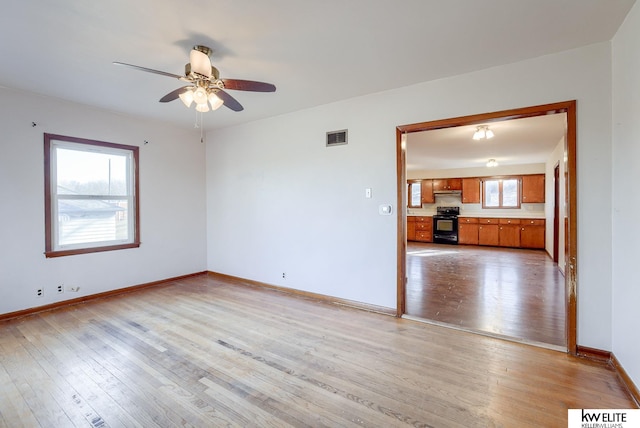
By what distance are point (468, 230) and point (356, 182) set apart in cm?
681

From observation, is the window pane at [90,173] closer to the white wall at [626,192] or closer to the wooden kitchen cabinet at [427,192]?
the white wall at [626,192]

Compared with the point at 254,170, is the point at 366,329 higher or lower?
lower

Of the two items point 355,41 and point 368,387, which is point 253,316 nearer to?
point 368,387

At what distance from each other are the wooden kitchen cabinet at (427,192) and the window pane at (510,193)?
6.78ft

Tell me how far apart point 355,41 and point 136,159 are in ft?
12.3

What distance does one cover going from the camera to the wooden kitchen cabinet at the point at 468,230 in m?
8.80

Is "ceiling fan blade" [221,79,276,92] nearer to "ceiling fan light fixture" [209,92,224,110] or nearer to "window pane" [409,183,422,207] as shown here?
"ceiling fan light fixture" [209,92,224,110]

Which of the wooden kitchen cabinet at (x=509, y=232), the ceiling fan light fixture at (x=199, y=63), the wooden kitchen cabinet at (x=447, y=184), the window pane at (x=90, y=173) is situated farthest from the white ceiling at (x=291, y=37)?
the wooden kitchen cabinet at (x=447, y=184)

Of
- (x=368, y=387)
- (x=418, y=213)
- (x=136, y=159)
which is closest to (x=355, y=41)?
(x=368, y=387)

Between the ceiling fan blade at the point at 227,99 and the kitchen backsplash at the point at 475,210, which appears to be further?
the kitchen backsplash at the point at 475,210

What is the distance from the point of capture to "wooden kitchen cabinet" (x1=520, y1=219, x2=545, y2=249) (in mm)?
7844

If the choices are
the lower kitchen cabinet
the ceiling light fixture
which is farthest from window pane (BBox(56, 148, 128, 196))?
the lower kitchen cabinet

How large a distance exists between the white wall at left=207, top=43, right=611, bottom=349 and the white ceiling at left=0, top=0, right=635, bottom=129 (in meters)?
→ 0.23

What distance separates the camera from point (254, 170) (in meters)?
4.62
